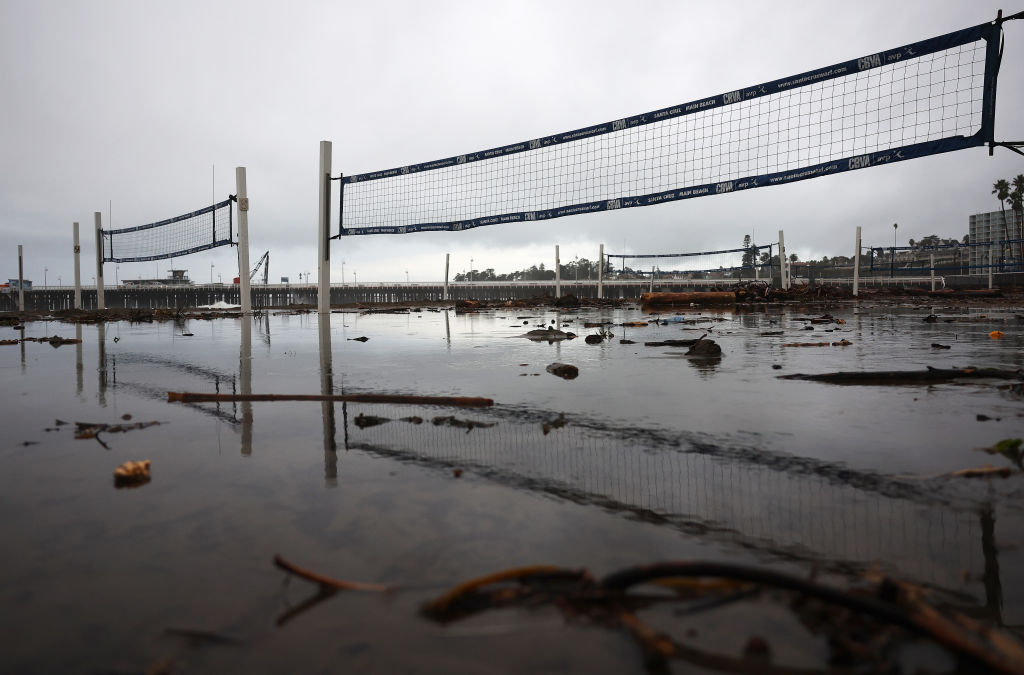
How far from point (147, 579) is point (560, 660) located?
90 cm

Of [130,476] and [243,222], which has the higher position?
[243,222]

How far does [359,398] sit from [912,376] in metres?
3.49

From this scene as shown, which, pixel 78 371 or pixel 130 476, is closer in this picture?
pixel 130 476

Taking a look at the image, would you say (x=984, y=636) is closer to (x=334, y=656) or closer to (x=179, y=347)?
(x=334, y=656)

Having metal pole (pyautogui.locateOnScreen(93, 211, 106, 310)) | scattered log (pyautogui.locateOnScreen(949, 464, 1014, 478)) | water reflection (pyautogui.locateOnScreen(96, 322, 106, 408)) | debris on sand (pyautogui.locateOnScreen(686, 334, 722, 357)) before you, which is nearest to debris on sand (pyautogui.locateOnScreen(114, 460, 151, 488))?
water reflection (pyautogui.locateOnScreen(96, 322, 106, 408))

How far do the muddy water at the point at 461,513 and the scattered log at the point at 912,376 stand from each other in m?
0.31

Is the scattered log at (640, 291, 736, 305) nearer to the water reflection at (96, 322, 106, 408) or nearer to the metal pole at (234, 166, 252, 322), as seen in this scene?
the metal pole at (234, 166, 252, 322)

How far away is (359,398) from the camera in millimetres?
3168

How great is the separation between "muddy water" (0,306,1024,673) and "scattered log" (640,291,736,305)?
1553 centimetres

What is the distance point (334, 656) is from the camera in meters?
0.97

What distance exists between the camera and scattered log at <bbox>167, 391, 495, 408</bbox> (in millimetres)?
3113

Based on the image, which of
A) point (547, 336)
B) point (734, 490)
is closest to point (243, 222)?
point (547, 336)

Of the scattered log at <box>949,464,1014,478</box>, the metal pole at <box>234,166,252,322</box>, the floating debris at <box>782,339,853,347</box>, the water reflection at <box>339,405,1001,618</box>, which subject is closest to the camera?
the water reflection at <box>339,405,1001,618</box>

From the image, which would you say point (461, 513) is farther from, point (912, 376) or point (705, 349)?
point (705, 349)
